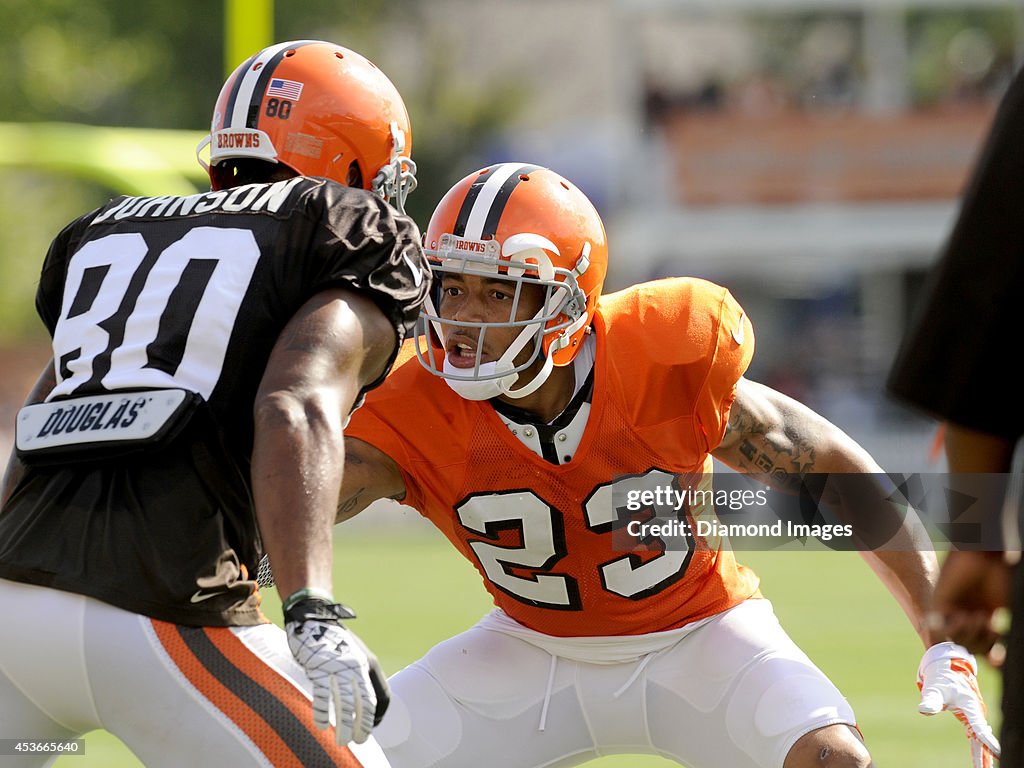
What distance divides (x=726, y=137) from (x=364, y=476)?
58.6 feet

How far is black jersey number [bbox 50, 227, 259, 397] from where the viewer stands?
2498 mm

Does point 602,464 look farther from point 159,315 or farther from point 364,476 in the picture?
point 159,315

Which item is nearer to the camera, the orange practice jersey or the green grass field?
the orange practice jersey

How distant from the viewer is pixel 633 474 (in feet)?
11.6

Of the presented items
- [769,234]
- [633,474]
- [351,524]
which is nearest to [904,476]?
[633,474]

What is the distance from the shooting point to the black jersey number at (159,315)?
2.50 meters

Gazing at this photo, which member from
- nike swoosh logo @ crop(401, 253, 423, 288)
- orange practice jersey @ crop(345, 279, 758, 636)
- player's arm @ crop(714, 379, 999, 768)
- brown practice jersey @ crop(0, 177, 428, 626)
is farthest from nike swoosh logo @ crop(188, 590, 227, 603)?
player's arm @ crop(714, 379, 999, 768)

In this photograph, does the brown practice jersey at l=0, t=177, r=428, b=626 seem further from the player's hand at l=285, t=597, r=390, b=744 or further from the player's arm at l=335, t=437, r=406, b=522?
the player's arm at l=335, t=437, r=406, b=522

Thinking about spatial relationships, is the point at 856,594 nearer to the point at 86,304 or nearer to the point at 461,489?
the point at 461,489

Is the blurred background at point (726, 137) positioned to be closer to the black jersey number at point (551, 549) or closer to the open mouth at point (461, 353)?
the black jersey number at point (551, 549)

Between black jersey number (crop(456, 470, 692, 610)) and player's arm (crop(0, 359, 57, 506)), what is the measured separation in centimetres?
105

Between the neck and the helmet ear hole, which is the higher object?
the helmet ear hole

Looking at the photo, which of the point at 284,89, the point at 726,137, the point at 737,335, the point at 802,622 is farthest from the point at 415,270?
the point at 726,137

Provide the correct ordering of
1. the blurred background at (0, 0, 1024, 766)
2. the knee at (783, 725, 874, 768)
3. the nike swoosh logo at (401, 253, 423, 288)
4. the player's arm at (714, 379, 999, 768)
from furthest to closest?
1. the blurred background at (0, 0, 1024, 766)
2. the player's arm at (714, 379, 999, 768)
3. the knee at (783, 725, 874, 768)
4. the nike swoosh logo at (401, 253, 423, 288)
